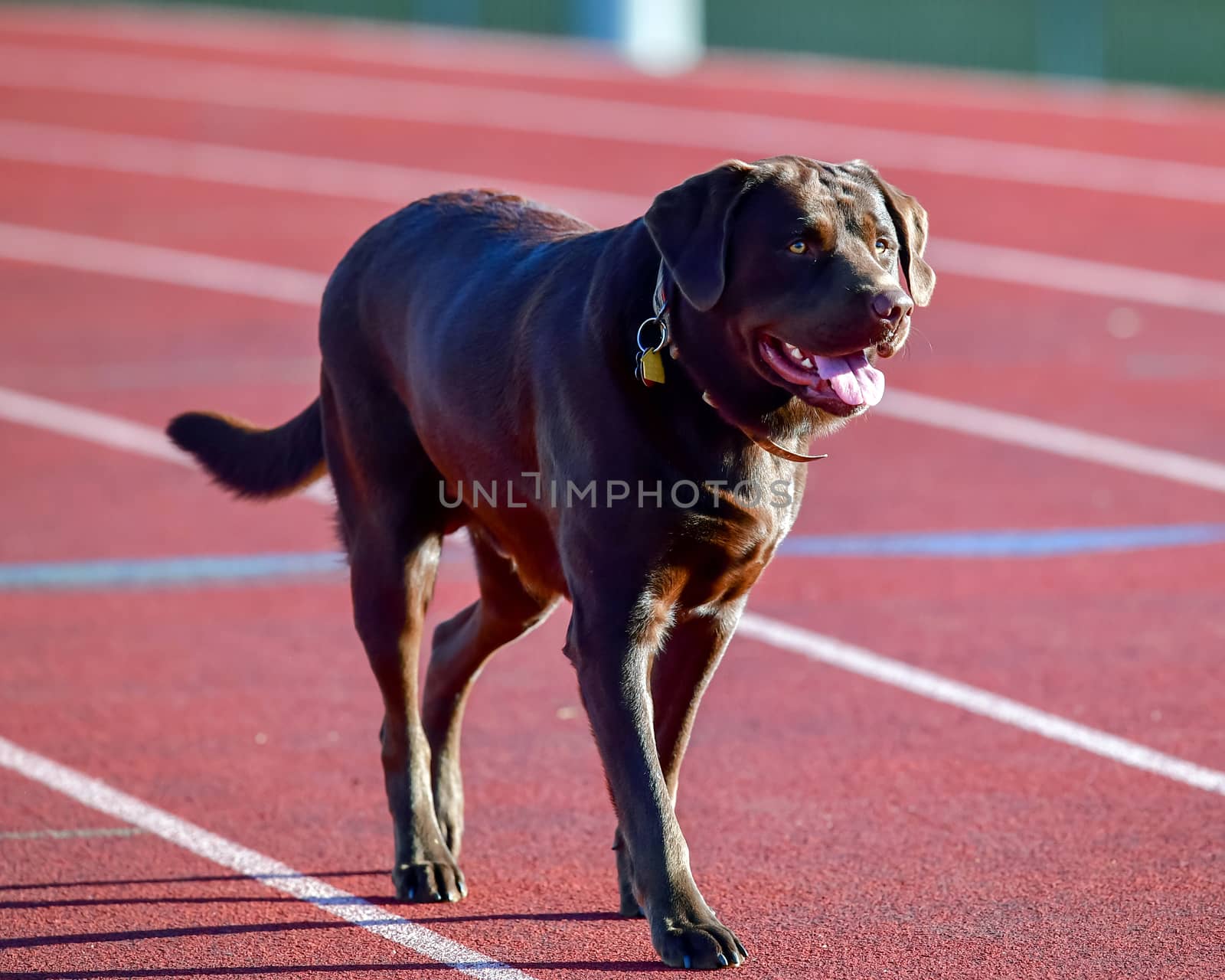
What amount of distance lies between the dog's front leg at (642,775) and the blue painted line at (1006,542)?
4076 mm

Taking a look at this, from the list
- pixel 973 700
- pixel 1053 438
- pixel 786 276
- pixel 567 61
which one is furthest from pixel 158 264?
pixel 786 276

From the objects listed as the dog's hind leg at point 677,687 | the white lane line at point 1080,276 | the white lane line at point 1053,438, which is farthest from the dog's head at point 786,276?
the white lane line at point 1080,276

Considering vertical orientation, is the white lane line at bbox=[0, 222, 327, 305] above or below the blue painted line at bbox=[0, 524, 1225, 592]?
below

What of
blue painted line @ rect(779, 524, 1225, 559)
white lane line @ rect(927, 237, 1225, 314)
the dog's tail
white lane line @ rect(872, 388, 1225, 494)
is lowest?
white lane line @ rect(927, 237, 1225, 314)

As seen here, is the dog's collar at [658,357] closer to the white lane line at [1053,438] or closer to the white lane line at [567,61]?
the white lane line at [1053,438]

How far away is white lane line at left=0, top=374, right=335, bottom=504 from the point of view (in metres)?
10.2

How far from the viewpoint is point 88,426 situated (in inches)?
424

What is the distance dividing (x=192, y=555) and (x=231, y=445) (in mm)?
2939

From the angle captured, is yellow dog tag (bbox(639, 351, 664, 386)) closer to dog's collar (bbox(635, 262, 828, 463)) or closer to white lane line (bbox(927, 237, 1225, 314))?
dog's collar (bbox(635, 262, 828, 463))

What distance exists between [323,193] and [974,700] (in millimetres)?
12205

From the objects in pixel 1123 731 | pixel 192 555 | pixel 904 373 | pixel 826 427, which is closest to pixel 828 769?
pixel 1123 731

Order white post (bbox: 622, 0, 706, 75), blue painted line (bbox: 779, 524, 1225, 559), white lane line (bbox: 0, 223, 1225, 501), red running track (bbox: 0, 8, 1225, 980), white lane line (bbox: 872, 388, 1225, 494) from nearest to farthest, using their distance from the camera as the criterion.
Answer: red running track (bbox: 0, 8, 1225, 980)
blue painted line (bbox: 779, 524, 1225, 559)
white lane line (bbox: 872, 388, 1225, 494)
white lane line (bbox: 0, 223, 1225, 501)
white post (bbox: 622, 0, 706, 75)

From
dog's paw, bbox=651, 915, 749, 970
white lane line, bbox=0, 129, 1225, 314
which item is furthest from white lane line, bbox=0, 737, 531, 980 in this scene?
white lane line, bbox=0, 129, 1225, 314

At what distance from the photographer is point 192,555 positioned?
844cm
